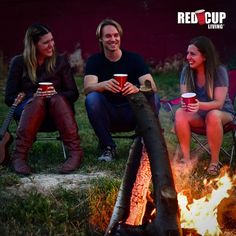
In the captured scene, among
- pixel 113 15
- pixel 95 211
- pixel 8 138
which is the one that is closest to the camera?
pixel 95 211

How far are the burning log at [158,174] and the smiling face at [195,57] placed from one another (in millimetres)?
1964

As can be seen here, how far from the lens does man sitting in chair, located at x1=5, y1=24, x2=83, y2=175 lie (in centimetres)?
471

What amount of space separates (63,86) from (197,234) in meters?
2.51

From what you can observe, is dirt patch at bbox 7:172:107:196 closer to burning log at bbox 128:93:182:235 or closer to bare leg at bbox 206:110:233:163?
bare leg at bbox 206:110:233:163

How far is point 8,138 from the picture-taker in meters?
4.92

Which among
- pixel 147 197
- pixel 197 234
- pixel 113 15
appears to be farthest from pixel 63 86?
pixel 113 15

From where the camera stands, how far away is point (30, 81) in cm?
511

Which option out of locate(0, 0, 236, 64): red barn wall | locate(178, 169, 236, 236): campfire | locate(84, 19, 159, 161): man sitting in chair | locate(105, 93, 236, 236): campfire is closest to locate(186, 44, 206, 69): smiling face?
locate(84, 19, 159, 161): man sitting in chair

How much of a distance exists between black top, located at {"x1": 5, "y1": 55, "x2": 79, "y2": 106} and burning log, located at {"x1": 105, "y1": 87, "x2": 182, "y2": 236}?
6.99 ft

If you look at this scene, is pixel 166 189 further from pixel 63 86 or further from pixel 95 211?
pixel 63 86

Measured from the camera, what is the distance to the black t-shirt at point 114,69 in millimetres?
5254

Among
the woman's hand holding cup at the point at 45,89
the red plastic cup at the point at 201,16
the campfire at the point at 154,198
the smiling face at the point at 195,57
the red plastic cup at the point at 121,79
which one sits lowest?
the campfire at the point at 154,198

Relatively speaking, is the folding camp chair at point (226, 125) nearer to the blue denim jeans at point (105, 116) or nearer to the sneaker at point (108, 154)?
the blue denim jeans at point (105, 116)

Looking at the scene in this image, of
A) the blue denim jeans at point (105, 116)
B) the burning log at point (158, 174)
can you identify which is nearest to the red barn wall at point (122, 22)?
the blue denim jeans at point (105, 116)
